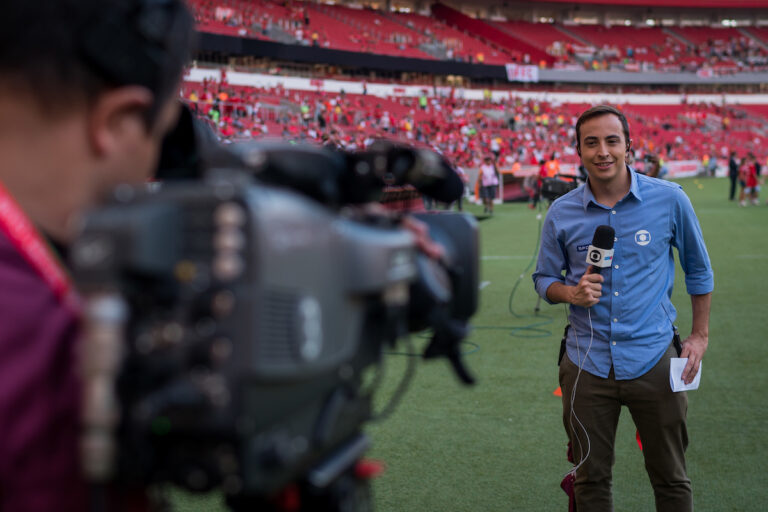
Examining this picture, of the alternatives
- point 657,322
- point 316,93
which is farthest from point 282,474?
point 316,93

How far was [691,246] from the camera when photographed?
317 cm

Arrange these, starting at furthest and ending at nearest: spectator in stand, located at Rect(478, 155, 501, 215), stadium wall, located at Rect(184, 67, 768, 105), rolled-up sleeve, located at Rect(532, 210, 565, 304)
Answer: stadium wall, located at Rect(184, 67, 768, 105) → spectator in stand, located at Rect(478, 155, 501, 215) → rolled-up sleeve, located at Rect(532, 210, 565, 304)

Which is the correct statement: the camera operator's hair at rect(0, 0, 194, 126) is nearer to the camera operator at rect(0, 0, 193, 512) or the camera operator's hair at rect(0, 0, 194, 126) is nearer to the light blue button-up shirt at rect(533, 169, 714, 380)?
the camera operator at rect(0, 0, 193, 512)

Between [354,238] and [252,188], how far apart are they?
16 cm

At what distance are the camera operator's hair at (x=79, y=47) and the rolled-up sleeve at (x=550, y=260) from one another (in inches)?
108

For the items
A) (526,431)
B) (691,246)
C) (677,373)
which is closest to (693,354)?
(677,373)

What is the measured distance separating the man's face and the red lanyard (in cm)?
273

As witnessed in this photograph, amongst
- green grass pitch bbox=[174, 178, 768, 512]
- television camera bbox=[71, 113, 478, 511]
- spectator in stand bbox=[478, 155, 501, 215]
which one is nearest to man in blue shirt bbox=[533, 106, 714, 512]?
green grass pitch bbox=[174, 178, 768, 512]

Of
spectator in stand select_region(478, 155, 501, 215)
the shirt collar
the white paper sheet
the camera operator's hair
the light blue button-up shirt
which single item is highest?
the camera operator's hair

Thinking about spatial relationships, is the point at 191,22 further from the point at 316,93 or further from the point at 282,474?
the point at 316,93

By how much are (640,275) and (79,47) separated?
8.97ft

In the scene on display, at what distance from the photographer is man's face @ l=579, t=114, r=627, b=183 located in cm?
319

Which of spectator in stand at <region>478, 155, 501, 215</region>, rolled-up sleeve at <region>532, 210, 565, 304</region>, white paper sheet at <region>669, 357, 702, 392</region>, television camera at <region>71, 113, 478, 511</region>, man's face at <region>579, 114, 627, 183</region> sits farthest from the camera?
spectator in stand at <region>478, 155, 501, 215</region>

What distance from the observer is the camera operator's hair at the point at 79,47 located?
82cm
